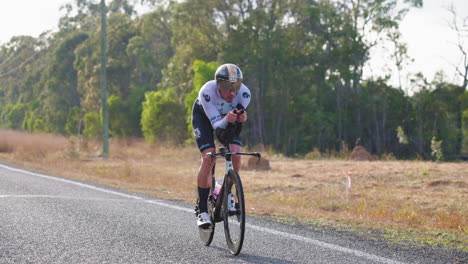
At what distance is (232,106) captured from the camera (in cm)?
596

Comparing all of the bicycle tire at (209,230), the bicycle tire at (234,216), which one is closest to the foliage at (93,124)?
the bicycle tire at (209,230)

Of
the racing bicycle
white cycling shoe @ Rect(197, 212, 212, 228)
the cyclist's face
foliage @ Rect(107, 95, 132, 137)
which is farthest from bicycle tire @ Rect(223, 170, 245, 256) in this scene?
foliage @ Rect(107, 95, 132, 137)

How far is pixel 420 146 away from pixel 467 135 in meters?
3.18

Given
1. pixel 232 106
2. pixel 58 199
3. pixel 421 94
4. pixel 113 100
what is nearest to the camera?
pixel 232 106

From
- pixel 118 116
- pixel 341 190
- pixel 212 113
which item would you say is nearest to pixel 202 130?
pixel 212 113

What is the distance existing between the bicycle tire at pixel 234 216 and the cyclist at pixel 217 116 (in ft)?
0.85

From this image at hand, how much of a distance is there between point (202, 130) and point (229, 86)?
55cm

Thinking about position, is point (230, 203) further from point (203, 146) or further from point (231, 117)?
point (231, 117)

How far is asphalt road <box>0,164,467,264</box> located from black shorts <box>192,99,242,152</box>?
1.05 m

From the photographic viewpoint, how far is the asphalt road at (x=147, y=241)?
5.50 metres

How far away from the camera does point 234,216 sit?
5.68 meters

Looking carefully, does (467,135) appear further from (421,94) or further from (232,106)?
(232,106)

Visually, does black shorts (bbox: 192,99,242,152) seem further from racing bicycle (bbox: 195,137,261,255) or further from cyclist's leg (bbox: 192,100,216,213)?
racing bicycle (bbox: 195,137,261,255)

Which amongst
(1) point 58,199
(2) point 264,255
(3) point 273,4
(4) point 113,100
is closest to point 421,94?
(3) point 273,4
